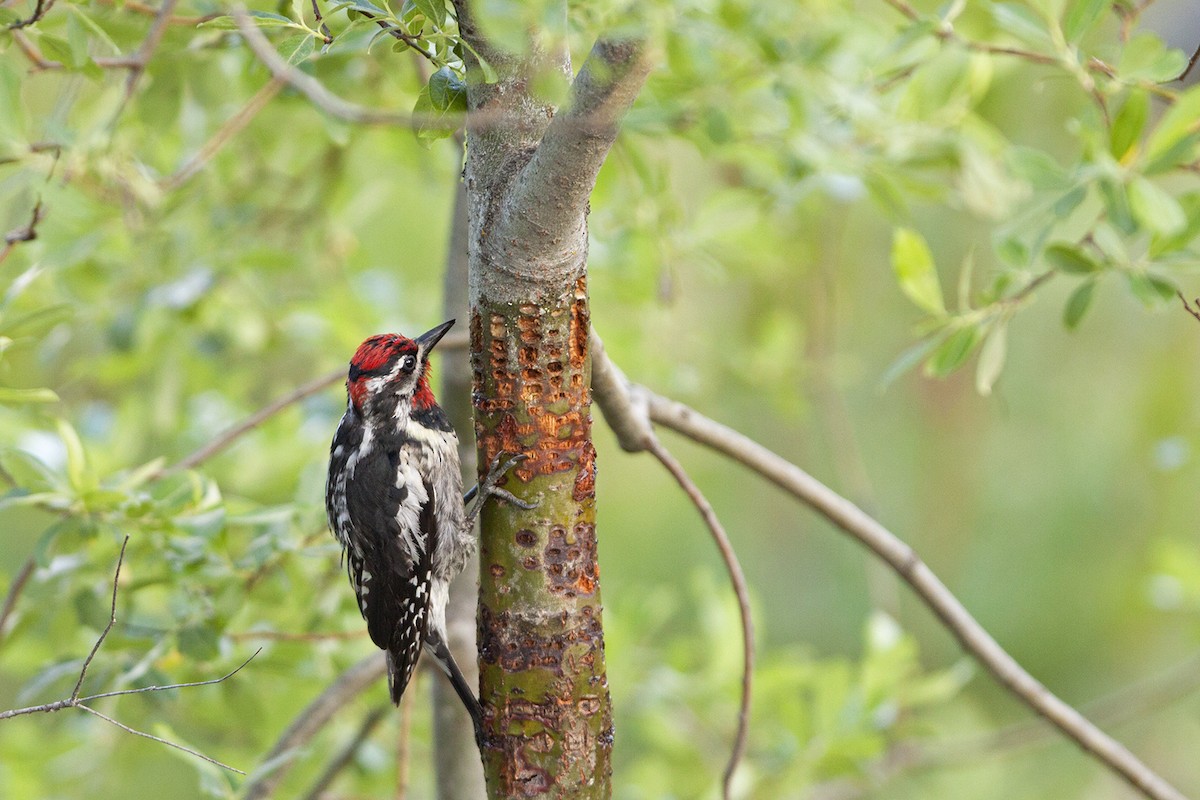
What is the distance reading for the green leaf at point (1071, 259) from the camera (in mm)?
1398

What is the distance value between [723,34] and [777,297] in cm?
346

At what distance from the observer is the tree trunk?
116cm

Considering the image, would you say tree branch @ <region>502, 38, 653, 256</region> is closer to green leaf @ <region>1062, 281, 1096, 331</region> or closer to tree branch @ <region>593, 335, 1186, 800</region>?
tree branch @ <region>593, 335, 1186, 800</region>

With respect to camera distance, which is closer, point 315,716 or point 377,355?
point 315,716

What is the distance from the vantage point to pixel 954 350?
60.3 inches

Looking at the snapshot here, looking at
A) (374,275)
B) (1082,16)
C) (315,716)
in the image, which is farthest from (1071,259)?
(374,275)

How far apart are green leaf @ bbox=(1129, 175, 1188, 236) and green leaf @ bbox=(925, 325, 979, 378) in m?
0.28

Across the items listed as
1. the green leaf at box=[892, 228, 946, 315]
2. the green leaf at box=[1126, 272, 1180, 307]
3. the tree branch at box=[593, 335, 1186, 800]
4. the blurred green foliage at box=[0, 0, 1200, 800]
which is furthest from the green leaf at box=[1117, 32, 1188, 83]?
the tree branch at box=[593, 335, 1186, 800]

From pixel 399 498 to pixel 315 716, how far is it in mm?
486

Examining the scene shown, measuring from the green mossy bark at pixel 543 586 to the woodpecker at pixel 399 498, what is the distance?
0.65m

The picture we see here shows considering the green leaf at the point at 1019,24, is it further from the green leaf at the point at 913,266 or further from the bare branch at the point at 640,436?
the bare branch at the point at 640,436

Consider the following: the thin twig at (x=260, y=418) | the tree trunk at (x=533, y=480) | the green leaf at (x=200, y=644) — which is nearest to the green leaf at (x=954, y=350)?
the tree trunk at (x=533, y=480)

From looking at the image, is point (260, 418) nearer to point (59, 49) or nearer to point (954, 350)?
point (59, 49)

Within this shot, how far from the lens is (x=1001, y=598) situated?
20.4 ft
